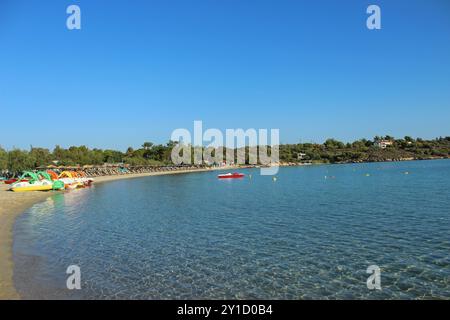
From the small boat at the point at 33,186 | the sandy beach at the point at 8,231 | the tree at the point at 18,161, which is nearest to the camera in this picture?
the sandy beach at the point at 8,231

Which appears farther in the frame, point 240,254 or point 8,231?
point 8,231

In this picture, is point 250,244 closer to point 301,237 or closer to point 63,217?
point 301,237

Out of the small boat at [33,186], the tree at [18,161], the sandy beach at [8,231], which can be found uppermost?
the tree at [18,161]

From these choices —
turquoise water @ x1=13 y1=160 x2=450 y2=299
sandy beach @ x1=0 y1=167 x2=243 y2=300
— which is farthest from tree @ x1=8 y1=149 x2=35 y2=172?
turquoise water @ x1=13 y1=160 x2=450 y2=299

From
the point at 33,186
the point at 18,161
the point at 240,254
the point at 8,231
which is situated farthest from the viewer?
the point at 18,161

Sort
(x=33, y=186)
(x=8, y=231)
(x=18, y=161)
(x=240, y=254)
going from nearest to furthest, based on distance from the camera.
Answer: (x=240, y=254)
(x=8, y=231)
(x=33, y=186)
(x=18, y=161)

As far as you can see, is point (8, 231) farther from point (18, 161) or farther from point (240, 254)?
point (18, 161)

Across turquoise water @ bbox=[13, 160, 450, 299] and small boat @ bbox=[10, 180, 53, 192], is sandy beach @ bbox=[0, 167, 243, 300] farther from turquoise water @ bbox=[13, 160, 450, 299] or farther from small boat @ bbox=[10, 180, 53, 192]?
small boat @ bbox=[10, 180, 53, 192]

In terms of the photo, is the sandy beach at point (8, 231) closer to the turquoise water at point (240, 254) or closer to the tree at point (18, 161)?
the turquoise water at point (240, 254)

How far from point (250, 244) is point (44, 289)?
→ 971cm

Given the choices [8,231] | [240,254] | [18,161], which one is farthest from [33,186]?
[240,254]

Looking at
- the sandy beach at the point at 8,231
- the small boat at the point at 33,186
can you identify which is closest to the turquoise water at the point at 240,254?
the sandy beach at the point at 8,231

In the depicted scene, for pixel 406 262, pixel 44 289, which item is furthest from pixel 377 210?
pixel 44 289

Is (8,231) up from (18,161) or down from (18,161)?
down
